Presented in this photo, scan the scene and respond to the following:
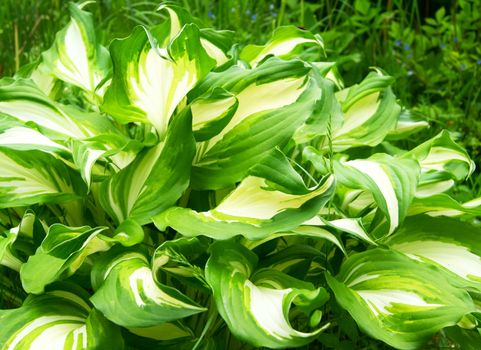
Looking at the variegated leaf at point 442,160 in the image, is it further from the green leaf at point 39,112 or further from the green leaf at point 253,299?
the green leaf at point 39,112

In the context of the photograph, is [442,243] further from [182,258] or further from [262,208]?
[182,258]

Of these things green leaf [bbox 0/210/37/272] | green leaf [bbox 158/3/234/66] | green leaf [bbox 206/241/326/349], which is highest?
green leaf [bbox 158/3/234/66]

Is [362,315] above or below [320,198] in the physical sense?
below

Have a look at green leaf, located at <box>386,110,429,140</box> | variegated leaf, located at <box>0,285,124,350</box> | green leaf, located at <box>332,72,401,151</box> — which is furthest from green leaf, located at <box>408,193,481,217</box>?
variegated leaf, located at <box>0,285,124,350</box>

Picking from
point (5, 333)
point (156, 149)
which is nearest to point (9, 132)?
point (156, 149)

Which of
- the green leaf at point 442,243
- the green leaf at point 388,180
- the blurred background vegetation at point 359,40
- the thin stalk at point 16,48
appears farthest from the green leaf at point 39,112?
the blurred background vegetation at point 359,40

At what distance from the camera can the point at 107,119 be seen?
1.75 metres

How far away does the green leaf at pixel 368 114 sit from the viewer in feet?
5.88

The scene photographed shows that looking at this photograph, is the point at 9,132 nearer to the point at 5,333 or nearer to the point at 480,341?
the point at 5,333

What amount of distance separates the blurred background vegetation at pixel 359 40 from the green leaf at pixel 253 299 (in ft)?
4.87

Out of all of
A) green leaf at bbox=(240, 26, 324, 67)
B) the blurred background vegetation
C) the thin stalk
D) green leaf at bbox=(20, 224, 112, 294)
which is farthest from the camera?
the blurred background vegetation

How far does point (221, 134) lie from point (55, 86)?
587 mm

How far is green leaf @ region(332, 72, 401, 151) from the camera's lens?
179 cm

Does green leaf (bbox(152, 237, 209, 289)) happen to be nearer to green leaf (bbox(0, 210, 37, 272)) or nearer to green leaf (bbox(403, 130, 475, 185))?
green leaf (bbox(0, 210, 37, 272))
